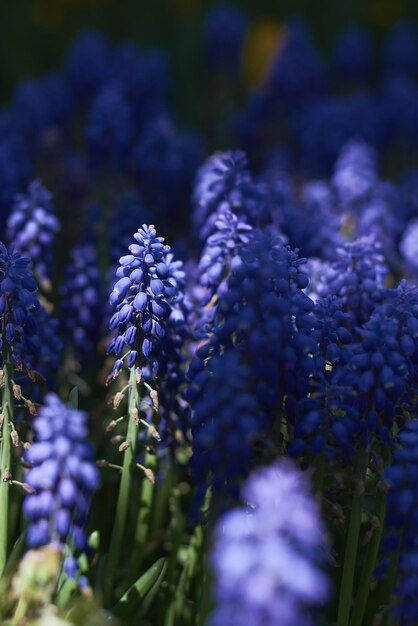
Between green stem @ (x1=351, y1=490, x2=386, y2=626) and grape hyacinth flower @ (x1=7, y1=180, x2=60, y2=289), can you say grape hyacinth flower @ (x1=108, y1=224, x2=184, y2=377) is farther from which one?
grape hyacinth flower @ (x1=7, y1=180, x2=60, y2=289)

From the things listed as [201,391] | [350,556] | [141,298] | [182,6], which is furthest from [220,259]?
[182,6]

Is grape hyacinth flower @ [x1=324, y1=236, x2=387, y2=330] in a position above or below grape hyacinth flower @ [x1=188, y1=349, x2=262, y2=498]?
above

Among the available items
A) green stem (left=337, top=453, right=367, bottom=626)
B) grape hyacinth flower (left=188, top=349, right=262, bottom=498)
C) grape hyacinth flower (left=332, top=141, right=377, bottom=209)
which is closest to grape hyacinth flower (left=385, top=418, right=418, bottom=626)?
green stem (left=337, top=453, right=367, bottom=626)

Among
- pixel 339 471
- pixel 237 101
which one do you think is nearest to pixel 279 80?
pixel 237 101

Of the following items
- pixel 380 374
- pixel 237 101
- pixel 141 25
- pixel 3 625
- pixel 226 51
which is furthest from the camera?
pixel 141 25

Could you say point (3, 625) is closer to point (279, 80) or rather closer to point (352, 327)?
point (352, 327)

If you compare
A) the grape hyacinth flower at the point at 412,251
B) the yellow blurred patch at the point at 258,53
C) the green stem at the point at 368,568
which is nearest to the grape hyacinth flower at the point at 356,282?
the green stem at the point at 368,568
